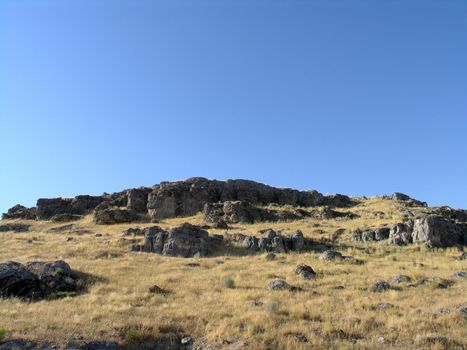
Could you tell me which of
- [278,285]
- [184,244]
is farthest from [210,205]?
[278,285]

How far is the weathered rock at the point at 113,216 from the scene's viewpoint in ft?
166

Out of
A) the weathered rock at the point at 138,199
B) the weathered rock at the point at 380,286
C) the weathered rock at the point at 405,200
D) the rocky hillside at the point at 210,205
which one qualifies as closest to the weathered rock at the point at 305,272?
the weathered rock at the point at 380,286

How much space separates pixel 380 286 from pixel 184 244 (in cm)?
1473

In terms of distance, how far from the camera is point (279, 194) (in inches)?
2403

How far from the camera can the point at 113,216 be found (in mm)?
51031

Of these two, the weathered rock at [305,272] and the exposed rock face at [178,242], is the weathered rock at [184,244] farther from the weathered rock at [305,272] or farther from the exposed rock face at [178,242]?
the weathered rock at [305,272]

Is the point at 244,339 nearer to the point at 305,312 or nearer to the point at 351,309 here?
→ the point at 305,312

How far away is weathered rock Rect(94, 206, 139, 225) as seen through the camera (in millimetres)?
50531

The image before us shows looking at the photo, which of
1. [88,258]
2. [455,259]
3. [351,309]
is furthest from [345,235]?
[351,309]

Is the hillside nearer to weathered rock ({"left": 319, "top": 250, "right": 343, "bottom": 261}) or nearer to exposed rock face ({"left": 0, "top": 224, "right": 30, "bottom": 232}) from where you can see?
weathered rock ({"left": 319, "top": 250, "right": 343, "bottom": 261})

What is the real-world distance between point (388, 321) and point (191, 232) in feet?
65.8

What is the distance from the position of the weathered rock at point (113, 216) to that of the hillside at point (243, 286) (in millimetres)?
2000

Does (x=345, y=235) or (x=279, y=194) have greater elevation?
(x=279, y=194)

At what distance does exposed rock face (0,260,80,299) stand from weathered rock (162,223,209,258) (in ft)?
32.3
